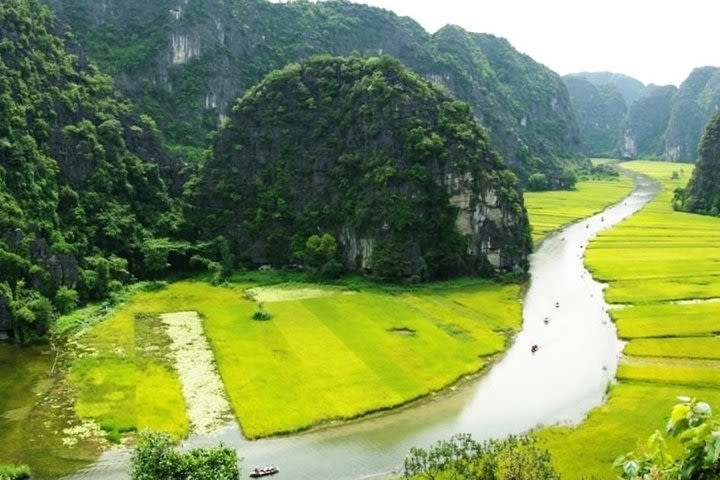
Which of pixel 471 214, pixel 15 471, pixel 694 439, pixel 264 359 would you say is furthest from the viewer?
pixel 471 214

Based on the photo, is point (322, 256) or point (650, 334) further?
point (322, 256)

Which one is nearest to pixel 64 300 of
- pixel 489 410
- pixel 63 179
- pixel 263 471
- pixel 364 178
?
pixel 63 179

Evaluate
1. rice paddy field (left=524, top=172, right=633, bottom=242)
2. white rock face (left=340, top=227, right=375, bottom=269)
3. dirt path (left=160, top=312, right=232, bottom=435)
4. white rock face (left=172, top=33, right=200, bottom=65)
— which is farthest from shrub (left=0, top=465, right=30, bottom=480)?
white rock face (left=172, top=33, right=200, bottom=65)

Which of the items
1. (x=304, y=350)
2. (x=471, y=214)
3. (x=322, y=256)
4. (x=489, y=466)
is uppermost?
(x=471, y=214)

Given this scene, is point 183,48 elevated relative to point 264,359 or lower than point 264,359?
elevated

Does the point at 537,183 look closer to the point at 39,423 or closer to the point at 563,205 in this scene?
the point at 563,205

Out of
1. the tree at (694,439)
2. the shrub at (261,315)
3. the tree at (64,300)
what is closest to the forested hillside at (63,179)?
the tree at (64,300)

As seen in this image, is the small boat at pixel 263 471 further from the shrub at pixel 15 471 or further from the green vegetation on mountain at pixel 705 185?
the green vegetation on mountain at pixel 705 185
